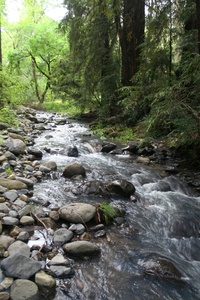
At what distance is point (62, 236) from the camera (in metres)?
3.22

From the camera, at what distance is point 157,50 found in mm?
7051

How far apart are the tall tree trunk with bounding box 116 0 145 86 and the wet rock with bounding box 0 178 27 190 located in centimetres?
700

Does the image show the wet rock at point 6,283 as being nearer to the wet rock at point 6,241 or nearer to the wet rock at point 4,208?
the wet rock at point 6,241

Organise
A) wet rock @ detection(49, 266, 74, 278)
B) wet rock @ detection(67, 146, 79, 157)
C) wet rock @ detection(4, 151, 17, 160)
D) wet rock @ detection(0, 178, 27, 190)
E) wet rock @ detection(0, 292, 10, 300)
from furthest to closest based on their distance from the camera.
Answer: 1. wet rock @ detection(67, 146, 79, 157)
2. wet rock @ detection(4, 151, 17, 160)
3. wet rock @ detection(0, 178, 27, 190)
4. wet rock @ detection(49, 266, 74, 278)
5. wet rock @ detection(0, 292, 10, 300)

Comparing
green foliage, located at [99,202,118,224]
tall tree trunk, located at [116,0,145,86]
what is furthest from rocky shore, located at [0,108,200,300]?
tall tree trunk, located at [116,0,145,86]

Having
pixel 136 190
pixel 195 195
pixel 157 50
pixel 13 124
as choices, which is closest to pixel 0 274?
pixel 136 190

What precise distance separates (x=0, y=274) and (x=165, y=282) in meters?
1.70

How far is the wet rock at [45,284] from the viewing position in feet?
7.97

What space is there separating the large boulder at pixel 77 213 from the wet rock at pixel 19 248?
2.65ft

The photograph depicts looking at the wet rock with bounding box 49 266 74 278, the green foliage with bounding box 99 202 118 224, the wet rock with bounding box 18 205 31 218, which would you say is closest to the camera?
the wet rock with bounding box 49 266 74 278

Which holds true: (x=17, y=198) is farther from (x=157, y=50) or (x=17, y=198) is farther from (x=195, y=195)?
(x=157, y=50)

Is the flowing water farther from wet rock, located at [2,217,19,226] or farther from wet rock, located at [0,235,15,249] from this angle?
wet rock, located at [2,217,19,226]

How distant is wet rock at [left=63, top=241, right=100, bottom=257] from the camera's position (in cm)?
299

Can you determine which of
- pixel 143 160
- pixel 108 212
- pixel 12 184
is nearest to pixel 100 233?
pixel 108 212
